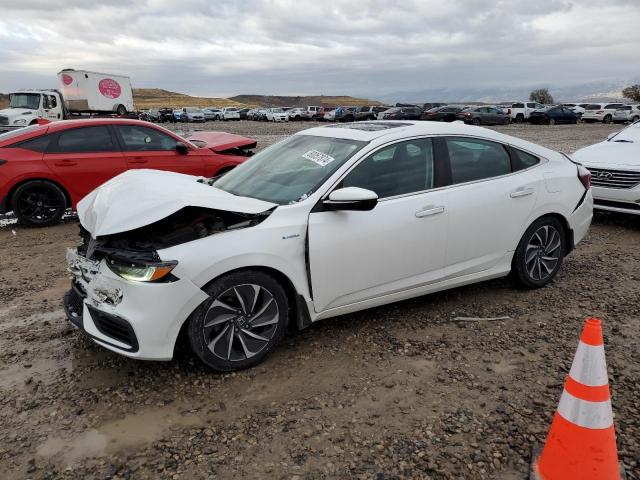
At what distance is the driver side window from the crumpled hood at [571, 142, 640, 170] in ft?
14.5

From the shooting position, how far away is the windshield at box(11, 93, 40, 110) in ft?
77.0

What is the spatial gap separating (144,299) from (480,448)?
206 cm

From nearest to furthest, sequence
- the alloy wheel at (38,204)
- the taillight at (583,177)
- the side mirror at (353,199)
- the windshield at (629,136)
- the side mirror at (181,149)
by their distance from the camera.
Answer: the side mirror at (353,199) → the taillight at (583,177) → the alloy wheel at (38,204) → the side mirror at (181,149) → the windshield at (629,136)

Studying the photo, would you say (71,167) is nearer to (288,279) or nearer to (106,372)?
(106,372)

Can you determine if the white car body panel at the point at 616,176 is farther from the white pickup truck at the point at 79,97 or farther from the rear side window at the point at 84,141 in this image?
the white pickup truck at the point at 79,97

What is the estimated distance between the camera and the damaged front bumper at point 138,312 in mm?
3092

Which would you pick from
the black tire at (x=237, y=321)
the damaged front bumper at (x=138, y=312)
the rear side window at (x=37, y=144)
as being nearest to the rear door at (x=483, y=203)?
the black tire at (x=237, y=321)

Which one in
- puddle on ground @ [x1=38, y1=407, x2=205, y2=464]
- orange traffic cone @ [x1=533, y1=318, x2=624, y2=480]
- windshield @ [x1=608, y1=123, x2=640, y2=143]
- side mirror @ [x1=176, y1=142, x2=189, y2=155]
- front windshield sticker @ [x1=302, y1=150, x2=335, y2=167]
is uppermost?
front windshield sticker @ [x1=302, y1=150, x2=335, y2=167]

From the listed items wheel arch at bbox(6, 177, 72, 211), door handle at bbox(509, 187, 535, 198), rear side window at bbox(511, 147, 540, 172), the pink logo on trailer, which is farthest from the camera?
the pink logo on trailer

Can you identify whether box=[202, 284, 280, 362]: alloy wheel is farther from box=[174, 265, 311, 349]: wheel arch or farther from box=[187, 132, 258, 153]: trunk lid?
box=[187, 132, 258, 153]: trunk lid

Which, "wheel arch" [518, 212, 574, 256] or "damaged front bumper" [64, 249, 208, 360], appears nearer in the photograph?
"damaged front bumper" [64, 249, 208, 360]

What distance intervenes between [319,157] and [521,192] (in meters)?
1.79

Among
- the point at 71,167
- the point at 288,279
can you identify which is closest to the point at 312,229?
the point at 288,279

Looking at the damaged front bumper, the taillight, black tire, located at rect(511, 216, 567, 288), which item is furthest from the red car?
the taillight
